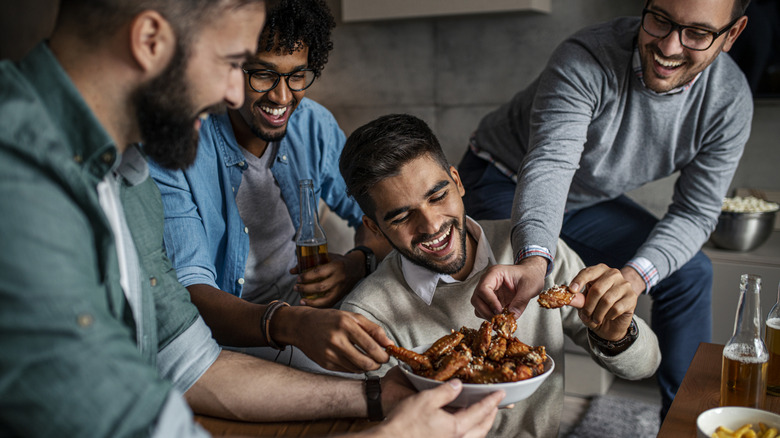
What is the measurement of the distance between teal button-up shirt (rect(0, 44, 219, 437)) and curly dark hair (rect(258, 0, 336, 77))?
0.94m

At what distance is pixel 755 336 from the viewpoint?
49.1 inches

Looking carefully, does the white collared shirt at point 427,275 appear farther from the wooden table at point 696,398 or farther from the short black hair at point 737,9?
the short black hair at point 737,9

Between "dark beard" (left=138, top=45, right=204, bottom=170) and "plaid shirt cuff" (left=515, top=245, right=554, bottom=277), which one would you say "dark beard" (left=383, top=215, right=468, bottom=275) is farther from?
"dark beard" (left=138, top=45, right=204, bottom=170)

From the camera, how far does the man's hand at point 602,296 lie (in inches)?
53.2

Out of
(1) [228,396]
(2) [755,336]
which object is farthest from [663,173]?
(1) [228,396]

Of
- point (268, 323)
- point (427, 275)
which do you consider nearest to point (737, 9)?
point (427, 275)

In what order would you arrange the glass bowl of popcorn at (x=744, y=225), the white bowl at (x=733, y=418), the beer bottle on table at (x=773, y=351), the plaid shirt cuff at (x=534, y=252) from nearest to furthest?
1. the white bowl at (x=733, y=418)
2. the beer bottle on table at (x=773, y=351)
3. the plaid shirt cuff at (x=534, y=252)
4. the glass bowl of popcorn at (x=744, y=225)

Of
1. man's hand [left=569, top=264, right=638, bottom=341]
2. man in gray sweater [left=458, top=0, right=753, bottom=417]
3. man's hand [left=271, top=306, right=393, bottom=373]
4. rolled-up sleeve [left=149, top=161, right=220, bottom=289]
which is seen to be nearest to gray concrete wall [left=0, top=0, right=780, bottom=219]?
man in gray sweater [left=458, top=0, right=753, bottom=417]

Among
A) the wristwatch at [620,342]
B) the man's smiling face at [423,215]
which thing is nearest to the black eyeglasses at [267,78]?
the man's smiling face at [423,215]

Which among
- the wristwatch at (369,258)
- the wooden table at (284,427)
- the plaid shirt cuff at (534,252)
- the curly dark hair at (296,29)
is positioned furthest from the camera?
the wristwatch at (369,258)

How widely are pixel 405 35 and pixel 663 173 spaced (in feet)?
6.92

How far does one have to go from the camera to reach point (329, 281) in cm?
179

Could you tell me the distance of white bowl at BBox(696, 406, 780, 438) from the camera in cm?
105

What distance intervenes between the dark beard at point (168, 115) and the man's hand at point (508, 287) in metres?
0.68
